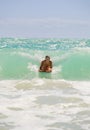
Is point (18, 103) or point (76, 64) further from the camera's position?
point (76, 64)

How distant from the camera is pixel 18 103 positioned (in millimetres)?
8117

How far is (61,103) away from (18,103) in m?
0.98

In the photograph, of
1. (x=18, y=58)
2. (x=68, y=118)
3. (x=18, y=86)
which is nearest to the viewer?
(x=68, y=118)

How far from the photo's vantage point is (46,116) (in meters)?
7.01

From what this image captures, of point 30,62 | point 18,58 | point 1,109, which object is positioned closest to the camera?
point 1,109

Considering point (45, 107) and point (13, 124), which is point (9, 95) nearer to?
point (45, 107)

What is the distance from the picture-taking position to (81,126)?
631cm

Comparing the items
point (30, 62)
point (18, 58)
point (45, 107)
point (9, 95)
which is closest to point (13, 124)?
point (45, 107)

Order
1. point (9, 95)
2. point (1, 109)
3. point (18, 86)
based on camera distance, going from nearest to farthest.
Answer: point (1, 109) → point (9, 95) → point (18, 86)

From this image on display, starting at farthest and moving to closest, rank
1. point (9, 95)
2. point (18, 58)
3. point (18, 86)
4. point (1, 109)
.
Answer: point (18, 58)
point (18, 86)
point (9, 95)
point (1, 109)

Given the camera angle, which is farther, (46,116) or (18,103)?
(18,103)

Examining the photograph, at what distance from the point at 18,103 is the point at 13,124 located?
173 centimetres

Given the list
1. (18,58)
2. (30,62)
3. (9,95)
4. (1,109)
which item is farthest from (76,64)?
(1,109)

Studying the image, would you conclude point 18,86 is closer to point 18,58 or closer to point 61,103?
point 61,103
